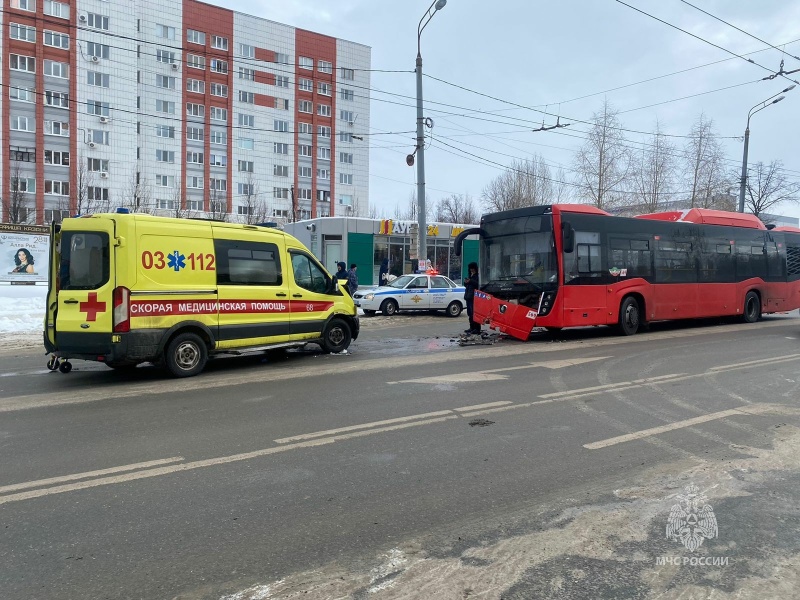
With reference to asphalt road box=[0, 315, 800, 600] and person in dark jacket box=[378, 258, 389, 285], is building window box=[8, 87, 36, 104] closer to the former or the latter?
person in dark jacket box=[378, 258, 389, 285]

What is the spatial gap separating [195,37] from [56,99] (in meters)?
15.1

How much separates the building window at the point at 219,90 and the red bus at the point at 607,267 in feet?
176

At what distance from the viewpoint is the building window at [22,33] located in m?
49.2

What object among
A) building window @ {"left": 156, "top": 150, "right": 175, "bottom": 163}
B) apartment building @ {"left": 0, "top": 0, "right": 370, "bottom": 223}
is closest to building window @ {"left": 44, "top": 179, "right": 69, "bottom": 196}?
apartment building @ {"left": 0, "top": 0, "right": 370, "bottom": 223}

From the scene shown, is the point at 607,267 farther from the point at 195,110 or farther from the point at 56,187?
the point at 195,110

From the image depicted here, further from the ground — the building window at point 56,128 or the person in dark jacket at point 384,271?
the building window at point 56,128

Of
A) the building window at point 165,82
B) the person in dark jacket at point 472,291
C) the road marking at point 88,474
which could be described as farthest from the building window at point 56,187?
the road marking at point 88,474

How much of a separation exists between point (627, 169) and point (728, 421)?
116ft

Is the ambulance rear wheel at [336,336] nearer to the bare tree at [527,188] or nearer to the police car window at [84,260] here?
the police car window at [84,260]

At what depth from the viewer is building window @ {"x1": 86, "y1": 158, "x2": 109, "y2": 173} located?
52281mm

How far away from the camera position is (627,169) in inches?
1531

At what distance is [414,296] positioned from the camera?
67.3 feet

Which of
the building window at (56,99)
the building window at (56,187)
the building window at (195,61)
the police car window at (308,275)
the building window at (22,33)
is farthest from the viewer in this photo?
the building window at (195,61)

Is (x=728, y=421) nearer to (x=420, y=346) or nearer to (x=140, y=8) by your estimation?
(x=420, y=346)
